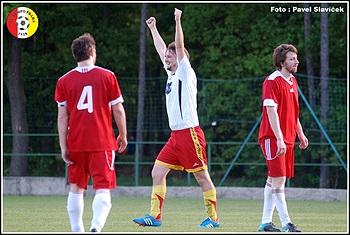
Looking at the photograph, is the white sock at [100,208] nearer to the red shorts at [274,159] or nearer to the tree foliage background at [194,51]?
the red shorts at [274,159]

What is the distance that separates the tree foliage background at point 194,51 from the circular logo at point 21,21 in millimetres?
259

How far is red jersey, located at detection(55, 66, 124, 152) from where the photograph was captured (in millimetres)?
7906

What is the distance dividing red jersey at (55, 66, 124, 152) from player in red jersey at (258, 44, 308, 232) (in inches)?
75.8

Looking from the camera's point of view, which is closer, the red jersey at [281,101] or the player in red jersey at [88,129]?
the player in red jersey at [88,129]

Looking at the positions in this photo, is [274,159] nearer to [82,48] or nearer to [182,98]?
[182,98]

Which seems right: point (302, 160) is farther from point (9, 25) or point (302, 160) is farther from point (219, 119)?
point (9, 25)

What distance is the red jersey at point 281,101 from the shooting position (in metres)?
9.20

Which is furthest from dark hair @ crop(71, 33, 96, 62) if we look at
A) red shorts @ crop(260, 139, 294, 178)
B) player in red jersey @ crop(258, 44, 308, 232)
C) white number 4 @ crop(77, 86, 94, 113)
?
red shorts @ crop(260, 139, 294, 178)

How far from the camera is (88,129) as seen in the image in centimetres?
792

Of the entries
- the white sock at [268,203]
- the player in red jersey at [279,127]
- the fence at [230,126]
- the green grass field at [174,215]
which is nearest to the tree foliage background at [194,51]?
the fence at [230,126]

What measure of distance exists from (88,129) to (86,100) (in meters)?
0.27

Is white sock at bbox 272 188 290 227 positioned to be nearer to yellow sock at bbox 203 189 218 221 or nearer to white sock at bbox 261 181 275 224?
white sock at bbox 261 181 275 224

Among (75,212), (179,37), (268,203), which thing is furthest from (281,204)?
(75,212)

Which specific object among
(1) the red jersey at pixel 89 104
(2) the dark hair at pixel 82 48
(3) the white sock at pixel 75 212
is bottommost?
(3) the white sock at pixel 75 212
